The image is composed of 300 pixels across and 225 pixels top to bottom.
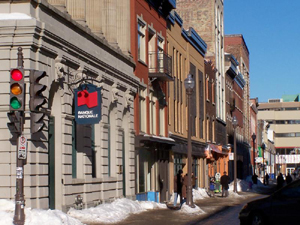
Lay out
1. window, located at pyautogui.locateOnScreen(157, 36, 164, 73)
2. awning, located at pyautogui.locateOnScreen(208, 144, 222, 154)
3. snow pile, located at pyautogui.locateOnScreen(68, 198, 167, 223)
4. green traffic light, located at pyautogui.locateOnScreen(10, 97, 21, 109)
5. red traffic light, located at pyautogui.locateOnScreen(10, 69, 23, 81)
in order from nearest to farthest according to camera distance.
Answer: green traffic light, located at pyautogui.locateOnScreen(10, 97, 21, 109), red traffic light, located at pyautogui.locateOnScreen(10, 69, 23, 81), snow pile, located at pyautogui.locateOnScreen(68, 198, 167, 223), window, located at pyautogui.locateOnScreen(157, 36, 164, 73), awning, located at pyautogui.locateOnScreen(208, 144, 222, 154)

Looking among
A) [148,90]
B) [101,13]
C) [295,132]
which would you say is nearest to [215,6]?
[148,90]

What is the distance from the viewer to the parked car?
664 inches

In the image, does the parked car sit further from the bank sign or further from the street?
the bank sign

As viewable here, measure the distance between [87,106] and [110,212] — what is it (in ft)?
13.3

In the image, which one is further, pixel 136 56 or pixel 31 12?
pixel 136 56

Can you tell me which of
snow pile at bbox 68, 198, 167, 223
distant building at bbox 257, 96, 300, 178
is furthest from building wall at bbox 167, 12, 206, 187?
distant building at bbox 257, 96, 300, 178

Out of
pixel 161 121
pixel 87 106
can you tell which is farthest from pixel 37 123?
pixel 161 121

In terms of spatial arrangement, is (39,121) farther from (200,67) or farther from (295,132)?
(295,132)

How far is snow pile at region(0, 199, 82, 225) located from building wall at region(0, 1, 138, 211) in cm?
60

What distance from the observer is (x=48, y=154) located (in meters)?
21.0

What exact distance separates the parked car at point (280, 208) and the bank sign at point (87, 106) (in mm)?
6803

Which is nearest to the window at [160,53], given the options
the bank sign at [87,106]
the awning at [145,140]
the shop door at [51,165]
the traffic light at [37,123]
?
the awning at [145,140]

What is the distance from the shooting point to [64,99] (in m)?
22.1

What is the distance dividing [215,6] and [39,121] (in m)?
53.3
